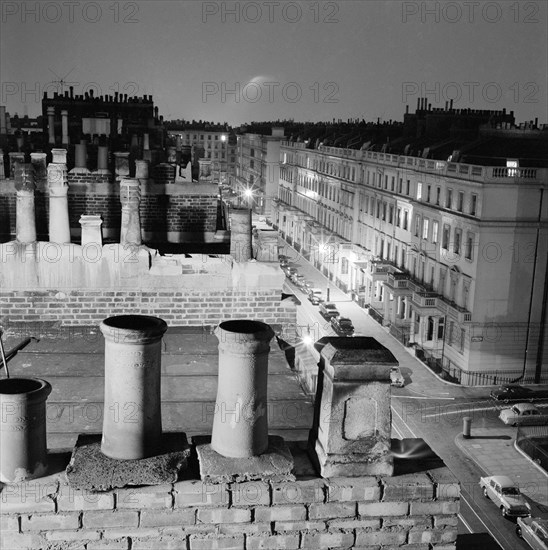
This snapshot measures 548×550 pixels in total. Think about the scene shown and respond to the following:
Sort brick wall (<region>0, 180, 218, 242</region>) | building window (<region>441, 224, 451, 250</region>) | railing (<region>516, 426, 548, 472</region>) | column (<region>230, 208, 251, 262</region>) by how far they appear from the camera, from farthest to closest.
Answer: building window (<region>441, 224, 451, 250</region>) → railing (<region>516, 426, 548, 472</region>) → brick wall (<region>0, 180, 218, 242</region>) → column (<region>230, 208, 251, 262</region>)

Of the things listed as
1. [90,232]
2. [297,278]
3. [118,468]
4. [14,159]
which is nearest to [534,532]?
[90,232]

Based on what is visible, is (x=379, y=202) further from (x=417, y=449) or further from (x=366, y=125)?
(x=417, y=449)

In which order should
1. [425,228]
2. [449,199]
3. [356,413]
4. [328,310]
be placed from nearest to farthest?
1. [356,413]
2. [449,199]
3. [425,228]
4. [328,310]

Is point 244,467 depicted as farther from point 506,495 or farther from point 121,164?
point 506,495

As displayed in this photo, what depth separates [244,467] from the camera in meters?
6.42

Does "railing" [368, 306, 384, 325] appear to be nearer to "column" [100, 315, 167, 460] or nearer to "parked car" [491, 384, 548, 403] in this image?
"parked car" [491, 384, 548, 403]

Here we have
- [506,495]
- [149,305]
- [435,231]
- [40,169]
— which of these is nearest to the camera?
[149,305]

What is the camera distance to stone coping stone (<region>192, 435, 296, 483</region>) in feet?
20.7

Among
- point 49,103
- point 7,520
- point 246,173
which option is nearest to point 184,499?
point 7,520

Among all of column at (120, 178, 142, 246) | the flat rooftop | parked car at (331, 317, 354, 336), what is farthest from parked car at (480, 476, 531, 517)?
parked car at (331, 317, 354, 336)

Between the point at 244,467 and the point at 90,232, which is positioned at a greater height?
the point at 90,232

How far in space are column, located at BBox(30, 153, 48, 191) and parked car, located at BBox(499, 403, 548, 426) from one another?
935 inches

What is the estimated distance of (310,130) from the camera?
84812mm

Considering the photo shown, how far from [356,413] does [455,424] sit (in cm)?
2807
